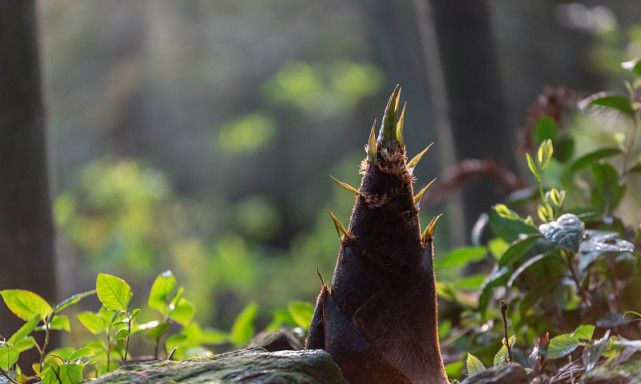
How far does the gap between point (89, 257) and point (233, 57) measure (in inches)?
229

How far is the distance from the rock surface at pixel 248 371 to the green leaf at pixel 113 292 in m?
0.15

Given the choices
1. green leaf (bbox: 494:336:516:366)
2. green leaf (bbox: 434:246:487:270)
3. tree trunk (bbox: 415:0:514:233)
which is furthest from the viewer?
tree trunk (bbox: 415:0:514:233)

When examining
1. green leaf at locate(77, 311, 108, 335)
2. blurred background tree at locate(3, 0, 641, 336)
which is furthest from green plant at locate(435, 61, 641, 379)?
blurred background tree at locate(3, 0, 641, 336)

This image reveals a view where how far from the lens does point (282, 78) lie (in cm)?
1036

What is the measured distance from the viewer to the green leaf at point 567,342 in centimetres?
150

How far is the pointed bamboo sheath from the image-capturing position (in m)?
1.46

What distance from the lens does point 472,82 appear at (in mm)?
2938

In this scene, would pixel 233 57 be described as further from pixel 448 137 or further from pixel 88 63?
pixel 448 137

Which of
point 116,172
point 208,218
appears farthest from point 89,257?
point 208,218

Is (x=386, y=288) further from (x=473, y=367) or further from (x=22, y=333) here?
(x=22, y=333)

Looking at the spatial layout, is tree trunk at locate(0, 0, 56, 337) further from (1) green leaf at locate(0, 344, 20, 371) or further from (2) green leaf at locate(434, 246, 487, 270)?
(2) green leaf at locate(434, 246, 487, 270)

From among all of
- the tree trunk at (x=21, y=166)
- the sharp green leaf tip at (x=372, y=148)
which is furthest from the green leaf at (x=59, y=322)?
the sharp green leaf tip at (x=372, y=148)

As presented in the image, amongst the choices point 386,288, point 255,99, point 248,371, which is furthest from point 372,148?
point 255,99

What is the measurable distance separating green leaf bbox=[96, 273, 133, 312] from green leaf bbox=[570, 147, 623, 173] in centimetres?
110
